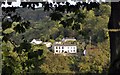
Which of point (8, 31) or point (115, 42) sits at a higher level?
point (115, 42)

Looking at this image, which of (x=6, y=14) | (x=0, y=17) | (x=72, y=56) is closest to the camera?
(x=0, y=17)

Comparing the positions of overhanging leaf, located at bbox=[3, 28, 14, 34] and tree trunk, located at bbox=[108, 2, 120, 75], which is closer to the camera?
tree trunk, located at bbox=[108, 2, 120, 75]

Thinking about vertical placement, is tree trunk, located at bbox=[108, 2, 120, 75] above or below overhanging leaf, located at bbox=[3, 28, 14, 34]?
above

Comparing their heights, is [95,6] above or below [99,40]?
above

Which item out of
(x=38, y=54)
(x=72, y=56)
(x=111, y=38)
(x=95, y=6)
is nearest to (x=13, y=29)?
(x=38, y=54)

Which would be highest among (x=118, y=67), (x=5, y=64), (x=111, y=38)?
(x=111, y=38)

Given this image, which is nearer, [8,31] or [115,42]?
[115,42]

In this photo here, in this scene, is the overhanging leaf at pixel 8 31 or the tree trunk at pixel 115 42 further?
Answer: the overhanging leaf at pixel 8 31

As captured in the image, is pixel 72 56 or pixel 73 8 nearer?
pixel 73 8

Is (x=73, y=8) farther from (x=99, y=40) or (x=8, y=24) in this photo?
(x=99, y=40)

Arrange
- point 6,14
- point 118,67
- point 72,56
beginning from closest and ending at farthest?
point 118,67
point 6,14
point 72,56

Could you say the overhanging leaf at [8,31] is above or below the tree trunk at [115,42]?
below
